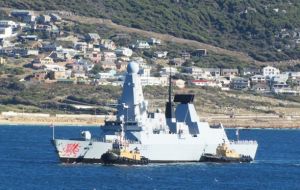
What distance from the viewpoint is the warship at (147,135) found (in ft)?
327

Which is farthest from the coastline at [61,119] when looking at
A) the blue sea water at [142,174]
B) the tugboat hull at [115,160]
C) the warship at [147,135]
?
the tugboat hull at [115,160]

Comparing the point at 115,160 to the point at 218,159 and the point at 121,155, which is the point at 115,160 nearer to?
the point at 121,155

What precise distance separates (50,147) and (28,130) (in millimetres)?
42804

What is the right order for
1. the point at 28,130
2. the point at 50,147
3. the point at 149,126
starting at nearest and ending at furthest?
the point at 149,126 < the point at 50,147 < the point at 28,130

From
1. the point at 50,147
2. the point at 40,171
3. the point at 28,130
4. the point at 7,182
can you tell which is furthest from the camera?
the point at 28,130

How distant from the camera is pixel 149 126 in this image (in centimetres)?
10244

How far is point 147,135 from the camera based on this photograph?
101250mm

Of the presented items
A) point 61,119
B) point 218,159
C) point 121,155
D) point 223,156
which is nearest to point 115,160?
point 121,155

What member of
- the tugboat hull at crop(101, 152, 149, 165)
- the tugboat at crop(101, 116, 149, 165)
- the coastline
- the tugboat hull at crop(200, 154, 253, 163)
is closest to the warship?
the tugboat hull at crop(200, 154, 253, 163)

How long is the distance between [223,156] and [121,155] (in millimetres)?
11534

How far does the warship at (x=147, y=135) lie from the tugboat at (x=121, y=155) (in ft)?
1.80

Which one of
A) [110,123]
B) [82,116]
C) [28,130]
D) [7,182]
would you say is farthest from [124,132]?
[82,116]

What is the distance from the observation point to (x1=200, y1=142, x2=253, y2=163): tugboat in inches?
4183

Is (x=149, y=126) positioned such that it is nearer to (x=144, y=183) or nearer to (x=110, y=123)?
(x=110, y=123)
